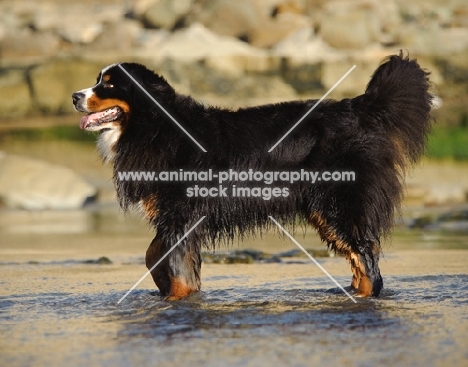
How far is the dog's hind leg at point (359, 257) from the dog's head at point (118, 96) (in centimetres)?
132

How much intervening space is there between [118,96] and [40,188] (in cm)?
580

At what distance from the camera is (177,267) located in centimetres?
627

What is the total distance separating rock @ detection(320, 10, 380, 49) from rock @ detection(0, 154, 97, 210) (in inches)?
344

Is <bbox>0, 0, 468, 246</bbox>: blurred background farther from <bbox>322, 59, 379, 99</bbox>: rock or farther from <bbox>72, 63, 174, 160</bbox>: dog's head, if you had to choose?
<bbox>72, 63, 174, 160</bbox>: dog's head

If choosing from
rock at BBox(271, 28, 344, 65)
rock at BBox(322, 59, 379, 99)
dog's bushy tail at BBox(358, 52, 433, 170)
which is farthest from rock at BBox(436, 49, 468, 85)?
dog's bushy tail at BBox(358, 52, 433, 170)

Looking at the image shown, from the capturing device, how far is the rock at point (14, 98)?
16.6 metres

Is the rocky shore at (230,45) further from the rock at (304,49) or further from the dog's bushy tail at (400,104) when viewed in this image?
the dog's bushy tail at (400,104)

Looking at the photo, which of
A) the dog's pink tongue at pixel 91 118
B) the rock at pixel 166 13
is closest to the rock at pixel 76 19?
the rock at pixel 166 13

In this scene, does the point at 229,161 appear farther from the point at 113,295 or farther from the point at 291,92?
the point at 291,92

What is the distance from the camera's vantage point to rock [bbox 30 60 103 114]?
16547 mm

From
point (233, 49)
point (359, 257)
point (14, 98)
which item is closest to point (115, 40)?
point (233, 49)

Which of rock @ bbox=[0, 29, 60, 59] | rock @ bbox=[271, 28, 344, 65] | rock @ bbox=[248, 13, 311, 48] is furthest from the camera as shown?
rock @ bbox=[0, 29, 60, 59]

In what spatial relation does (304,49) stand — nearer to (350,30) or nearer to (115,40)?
(350,30)

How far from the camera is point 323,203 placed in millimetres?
6359
